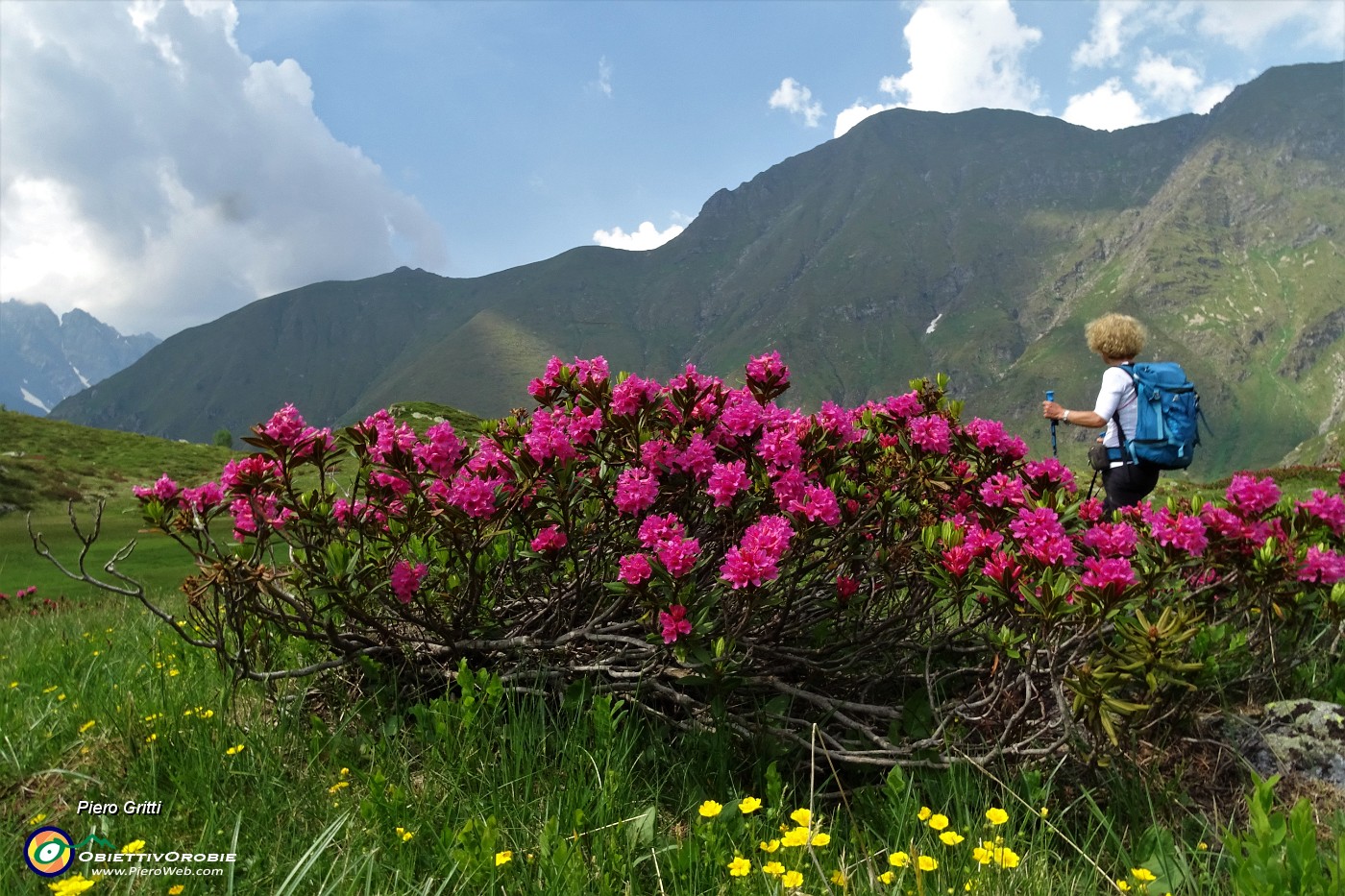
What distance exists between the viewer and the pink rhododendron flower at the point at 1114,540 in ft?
11.4

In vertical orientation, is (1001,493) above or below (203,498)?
below

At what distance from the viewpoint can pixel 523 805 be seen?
3244 mm

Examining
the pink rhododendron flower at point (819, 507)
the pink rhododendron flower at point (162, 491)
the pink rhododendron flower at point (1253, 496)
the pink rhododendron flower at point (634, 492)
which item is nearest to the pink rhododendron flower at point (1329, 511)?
the pink rhododendron flower at point (1253, 496)

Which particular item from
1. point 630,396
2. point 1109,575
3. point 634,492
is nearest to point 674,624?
point 634,492

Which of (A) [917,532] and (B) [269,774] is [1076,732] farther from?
(B) [269,774]

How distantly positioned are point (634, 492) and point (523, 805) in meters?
1.57

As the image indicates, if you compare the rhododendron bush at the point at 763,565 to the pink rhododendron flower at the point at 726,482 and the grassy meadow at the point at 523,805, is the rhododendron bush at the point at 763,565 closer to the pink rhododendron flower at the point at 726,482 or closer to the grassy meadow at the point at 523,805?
the pink rhododendron flower at the point at 726,482

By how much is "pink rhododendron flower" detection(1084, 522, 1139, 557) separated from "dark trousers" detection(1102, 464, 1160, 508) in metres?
3.47

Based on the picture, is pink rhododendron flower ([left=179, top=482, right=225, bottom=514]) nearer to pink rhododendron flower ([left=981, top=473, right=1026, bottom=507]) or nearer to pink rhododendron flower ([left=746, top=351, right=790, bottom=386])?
pink rhododendron flower ([left=746, top=351, right=790, bottom=386])

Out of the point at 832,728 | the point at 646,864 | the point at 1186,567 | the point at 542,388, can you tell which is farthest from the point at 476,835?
the point at 1186,567

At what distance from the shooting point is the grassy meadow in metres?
2.72

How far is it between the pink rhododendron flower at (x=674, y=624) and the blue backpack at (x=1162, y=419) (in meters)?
5.38

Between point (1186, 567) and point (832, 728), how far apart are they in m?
2.50

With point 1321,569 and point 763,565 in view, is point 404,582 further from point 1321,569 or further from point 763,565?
point 1321,569
